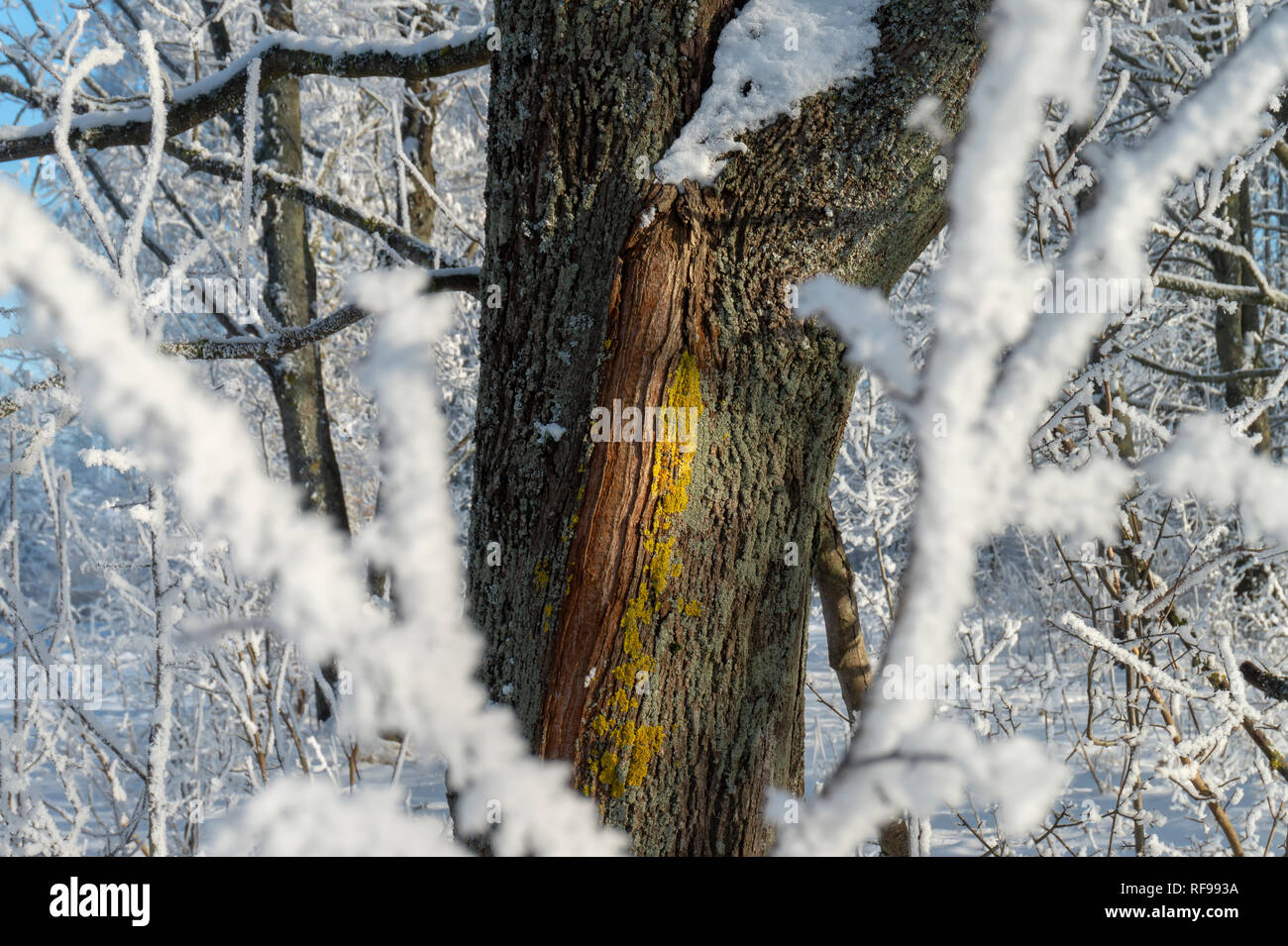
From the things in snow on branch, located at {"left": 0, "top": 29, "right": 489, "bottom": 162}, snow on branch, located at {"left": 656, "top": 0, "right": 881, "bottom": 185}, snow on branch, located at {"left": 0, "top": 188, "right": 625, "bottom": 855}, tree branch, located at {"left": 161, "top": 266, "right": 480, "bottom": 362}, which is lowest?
snow on branch, located at {"left": 0, "top": 188, "right": 625, "bottom": 855}

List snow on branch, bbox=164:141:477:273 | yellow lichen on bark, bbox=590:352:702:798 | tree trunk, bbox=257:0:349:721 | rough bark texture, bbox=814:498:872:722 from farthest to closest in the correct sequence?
tree trunk, bbox=257:0:349:721 → snow on branch, bbox=164:141:477:273 → rough bark texture, bbox=814:498:872:722 → yellow lichen on bark, bbox=590:352:702:798

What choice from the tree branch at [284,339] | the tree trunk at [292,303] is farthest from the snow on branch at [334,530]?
the tree trunk at [292,303]

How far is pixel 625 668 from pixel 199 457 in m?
0.74

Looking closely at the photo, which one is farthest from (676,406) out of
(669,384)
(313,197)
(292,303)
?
(292,303)

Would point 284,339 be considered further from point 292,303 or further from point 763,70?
point 292,303

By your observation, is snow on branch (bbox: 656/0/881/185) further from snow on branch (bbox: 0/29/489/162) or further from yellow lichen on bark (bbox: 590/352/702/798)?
snow on branch (bbox: 0/29/489/162)

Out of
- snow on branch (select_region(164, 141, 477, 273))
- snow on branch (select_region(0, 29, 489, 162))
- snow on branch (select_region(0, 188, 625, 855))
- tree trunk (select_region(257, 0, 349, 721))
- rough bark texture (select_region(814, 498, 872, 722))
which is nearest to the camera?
snow on branch (select_region(0, 188, 625, 855))

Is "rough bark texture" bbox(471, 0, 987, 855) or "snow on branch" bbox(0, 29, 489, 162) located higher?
"snow on branch" bbox(0, 29, 489, 162)

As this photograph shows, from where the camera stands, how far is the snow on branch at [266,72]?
205 centimetres

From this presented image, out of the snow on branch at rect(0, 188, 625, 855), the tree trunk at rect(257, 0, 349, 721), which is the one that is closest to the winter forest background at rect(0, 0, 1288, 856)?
the snow on branch at rect(0, 188, 625, 855)

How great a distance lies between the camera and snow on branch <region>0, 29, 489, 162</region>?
6.72 feet

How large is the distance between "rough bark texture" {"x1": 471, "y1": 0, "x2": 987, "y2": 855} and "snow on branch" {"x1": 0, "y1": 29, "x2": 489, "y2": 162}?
1.20 metres

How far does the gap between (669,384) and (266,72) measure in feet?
6.59
